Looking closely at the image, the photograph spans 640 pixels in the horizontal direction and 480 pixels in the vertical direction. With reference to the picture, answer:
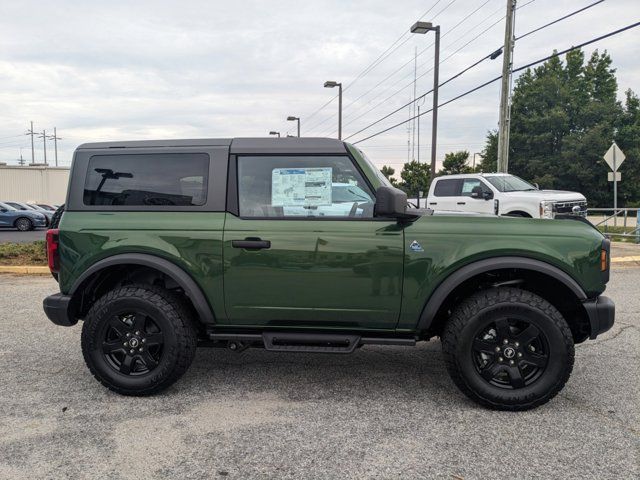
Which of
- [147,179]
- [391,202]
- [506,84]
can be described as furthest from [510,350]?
[506,84]

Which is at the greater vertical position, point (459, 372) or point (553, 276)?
point (553, 276)

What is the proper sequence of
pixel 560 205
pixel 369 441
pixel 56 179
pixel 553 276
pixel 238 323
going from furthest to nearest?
1. pixel 56 179
2. pixel 560 205
3. pixel 238 323
4. pixel 553 276
5. pixel 369 441

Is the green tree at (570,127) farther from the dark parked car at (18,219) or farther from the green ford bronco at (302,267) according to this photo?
the green ford bronco at (302,267)

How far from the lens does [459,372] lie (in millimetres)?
3426

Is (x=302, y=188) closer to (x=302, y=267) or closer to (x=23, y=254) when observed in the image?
(x=302, y=267)

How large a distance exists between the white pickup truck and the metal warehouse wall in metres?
41.2

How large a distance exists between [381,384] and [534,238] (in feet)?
5.12

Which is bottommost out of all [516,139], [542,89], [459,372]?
[459,372]

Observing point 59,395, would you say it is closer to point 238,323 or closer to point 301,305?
point 238,323

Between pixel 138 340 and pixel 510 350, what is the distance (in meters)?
2.55

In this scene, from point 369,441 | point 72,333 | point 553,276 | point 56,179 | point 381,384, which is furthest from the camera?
point 56,179

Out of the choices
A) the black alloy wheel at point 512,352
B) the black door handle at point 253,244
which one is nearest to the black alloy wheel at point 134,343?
the black door handle at point 253,244

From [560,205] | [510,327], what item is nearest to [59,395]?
[510,327]

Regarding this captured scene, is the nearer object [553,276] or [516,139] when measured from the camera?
[553,276]
